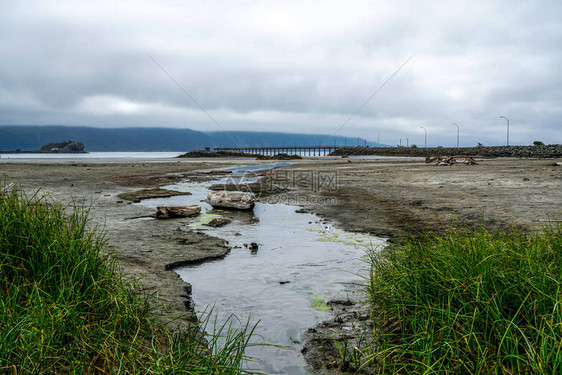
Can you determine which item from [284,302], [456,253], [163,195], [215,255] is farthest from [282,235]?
[163,195]

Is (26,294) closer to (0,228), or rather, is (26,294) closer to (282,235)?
(0,228)

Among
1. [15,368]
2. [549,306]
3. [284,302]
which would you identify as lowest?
[284,302]

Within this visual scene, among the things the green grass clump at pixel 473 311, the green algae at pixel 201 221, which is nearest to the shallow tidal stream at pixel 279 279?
the green algae at pixel 201 221

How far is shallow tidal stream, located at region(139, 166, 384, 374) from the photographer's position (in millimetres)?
3891

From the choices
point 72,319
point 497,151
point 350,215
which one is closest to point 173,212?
point 350,215

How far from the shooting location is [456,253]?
3688 mm

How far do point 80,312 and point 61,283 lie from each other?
0.50 m

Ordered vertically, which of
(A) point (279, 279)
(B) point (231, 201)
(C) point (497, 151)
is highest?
(C) point (497, 151)

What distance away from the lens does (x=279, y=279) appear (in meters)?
5.61

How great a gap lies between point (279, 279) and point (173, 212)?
5.80 m

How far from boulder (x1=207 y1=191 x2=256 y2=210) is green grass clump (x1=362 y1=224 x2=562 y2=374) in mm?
8116

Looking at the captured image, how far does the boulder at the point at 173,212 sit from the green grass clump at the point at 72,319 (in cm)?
597

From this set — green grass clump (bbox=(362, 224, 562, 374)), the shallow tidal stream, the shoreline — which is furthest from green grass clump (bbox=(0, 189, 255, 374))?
green grass clump (bbox=(362, 224, 562, 374))

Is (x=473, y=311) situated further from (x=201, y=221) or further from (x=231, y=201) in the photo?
(x=231, y=201)
